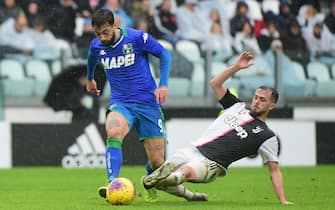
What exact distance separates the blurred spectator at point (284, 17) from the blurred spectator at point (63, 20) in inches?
181

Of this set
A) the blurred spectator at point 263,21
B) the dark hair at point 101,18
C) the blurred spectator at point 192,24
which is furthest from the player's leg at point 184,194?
the blurred spectator at point 263,21

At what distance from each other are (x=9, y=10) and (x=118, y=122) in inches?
417

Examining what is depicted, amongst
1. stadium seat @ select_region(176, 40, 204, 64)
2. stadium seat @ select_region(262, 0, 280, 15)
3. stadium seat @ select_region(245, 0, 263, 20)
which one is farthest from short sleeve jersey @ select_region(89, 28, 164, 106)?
stadium seat @ select_region(262, 0, 280, 15)

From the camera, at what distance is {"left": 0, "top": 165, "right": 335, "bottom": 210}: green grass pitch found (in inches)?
398

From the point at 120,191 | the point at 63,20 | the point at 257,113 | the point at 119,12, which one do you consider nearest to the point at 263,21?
the point at 119,12

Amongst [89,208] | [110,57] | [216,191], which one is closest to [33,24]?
[216,191]

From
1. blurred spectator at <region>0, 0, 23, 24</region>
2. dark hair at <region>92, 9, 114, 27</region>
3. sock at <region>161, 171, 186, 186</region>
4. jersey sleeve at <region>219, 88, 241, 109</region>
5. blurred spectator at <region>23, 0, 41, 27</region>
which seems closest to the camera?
sock at <region>161, 171, 186, 186</region>

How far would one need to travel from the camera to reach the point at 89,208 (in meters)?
9.59

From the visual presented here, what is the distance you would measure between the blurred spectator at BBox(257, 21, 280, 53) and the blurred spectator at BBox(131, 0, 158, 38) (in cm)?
231

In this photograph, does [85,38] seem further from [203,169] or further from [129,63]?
[203,169]

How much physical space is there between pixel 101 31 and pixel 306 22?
12.6 m

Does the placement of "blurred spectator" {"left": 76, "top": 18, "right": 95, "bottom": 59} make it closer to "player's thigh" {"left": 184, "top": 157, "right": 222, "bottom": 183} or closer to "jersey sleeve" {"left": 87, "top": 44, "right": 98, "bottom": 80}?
"jersey sleeve" {"left": 87, "top": 44, "right": 98, "bottom": 80}

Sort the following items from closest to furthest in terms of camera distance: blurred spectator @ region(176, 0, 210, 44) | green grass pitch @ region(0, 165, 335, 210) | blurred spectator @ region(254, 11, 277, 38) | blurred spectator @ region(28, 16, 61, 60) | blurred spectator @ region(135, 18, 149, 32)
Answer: green grass pitch @ region(0, 165, 335, 210)
blurred spectator @ region(28, 16, 61, 60)
blurred spectator @ region(135, 18, 149, 32)
blurred spectator @ region(176, 0, 210, 44)
blurred spectator @ region(254, 11, 277, 38)

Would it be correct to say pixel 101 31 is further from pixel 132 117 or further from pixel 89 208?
pixel 89 208
